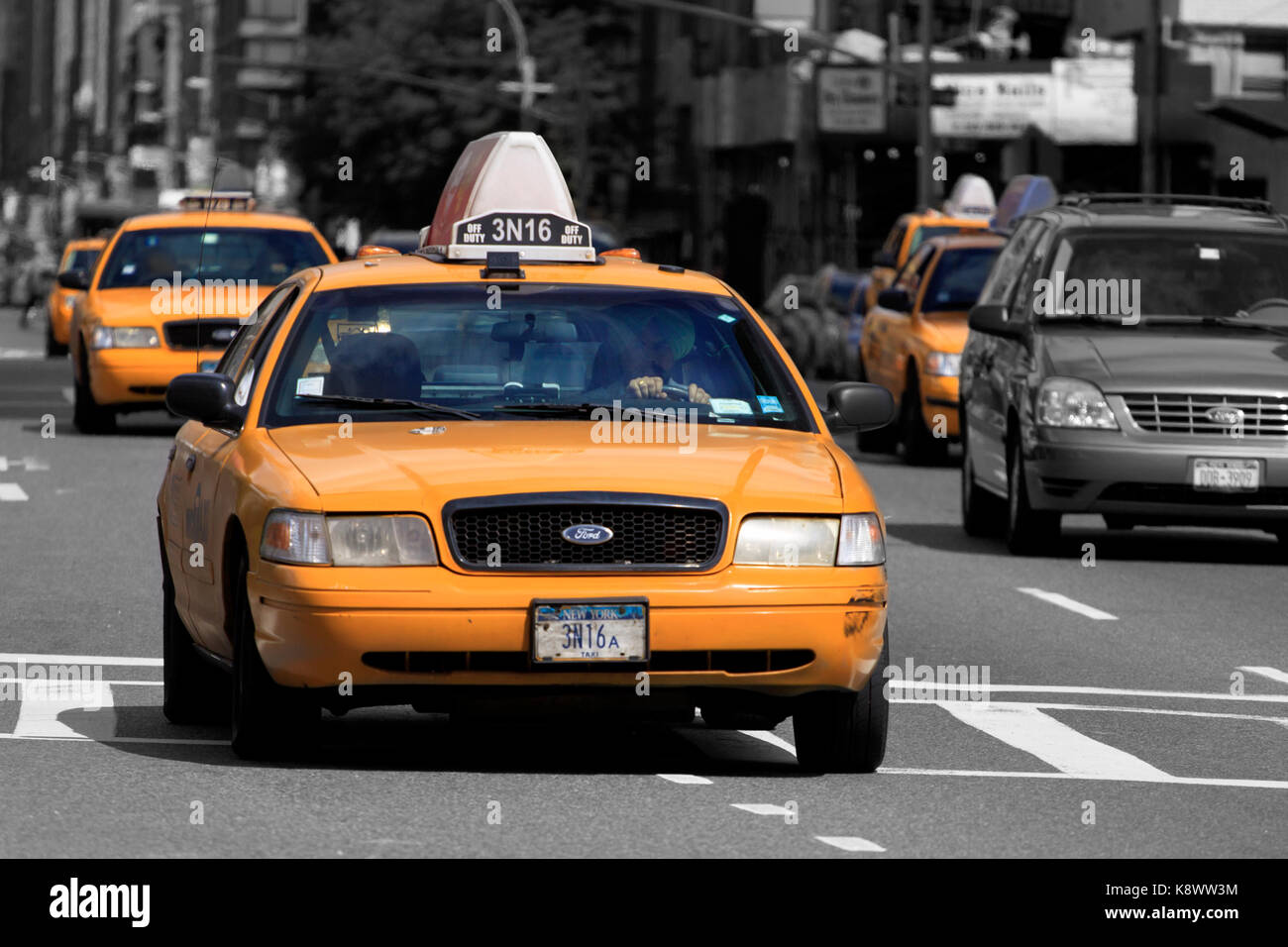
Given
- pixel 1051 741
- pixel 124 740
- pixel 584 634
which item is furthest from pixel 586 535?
pixel 1051 741

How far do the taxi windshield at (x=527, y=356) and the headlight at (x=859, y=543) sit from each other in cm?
78

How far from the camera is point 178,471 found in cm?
1025

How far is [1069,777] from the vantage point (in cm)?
910

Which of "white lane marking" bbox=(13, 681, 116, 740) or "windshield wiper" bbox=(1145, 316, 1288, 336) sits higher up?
"windshield wiper" bbox=(1145, 316, 1288, 336)

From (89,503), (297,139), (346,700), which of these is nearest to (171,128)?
(297,139)

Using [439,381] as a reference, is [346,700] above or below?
below

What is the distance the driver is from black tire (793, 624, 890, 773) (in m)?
1.11

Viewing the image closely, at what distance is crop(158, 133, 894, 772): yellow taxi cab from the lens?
27.3 feet

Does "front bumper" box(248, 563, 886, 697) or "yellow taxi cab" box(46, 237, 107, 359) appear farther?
"yellow taxi cab" box(46, 237, 107, 359)

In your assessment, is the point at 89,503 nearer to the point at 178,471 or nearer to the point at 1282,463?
the point at 1282,463

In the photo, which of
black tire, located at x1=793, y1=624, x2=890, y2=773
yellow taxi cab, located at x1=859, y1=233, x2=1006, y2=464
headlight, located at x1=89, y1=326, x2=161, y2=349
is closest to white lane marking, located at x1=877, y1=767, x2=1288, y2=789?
black tire, located at x1=793, y1=624, x2=890, y2=773

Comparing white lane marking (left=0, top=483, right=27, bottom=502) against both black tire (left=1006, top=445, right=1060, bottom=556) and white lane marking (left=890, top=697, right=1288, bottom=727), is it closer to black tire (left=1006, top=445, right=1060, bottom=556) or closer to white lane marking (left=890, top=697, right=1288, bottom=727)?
black tire (left=1006, top=445, right=1060, bottom=556)

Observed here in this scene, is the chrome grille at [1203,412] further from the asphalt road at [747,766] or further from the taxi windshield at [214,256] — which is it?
the taxi windshield at [214,256]
